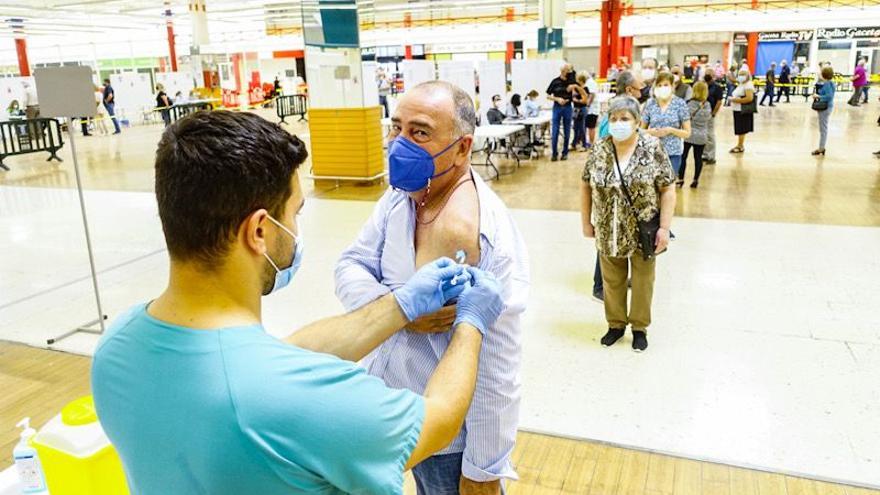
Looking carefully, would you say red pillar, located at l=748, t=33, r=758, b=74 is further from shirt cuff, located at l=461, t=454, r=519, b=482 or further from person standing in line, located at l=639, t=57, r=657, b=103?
shirt cuff, located at l=461, t=454, r=519, b=482

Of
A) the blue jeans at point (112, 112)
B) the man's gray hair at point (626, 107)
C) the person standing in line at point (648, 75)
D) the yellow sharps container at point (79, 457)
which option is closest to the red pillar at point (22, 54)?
the blue jeans at point (112, 112)

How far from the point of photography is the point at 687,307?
4.41 metres

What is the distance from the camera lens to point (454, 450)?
1531mm

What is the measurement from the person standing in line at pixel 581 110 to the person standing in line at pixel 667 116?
15.1 ft

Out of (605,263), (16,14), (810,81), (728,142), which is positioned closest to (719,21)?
(810,81)

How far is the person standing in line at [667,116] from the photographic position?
6.48m

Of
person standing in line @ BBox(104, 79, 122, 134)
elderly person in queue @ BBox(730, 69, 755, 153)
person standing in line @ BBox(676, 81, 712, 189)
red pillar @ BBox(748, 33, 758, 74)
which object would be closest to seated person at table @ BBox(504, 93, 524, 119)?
elderly person in queue @ BBox(730, 69, 755, 153)

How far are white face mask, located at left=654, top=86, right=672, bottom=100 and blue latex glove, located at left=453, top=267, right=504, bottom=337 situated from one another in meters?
5.86

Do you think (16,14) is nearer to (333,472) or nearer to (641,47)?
(333,472)

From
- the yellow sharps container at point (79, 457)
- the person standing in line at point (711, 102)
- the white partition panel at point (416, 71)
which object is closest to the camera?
the yellow sharps container at point (79, 457)

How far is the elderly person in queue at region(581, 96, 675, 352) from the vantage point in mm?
3645

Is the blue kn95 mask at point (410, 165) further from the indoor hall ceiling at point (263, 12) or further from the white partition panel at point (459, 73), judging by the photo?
the indoor hall ceiling at point (263, 12)

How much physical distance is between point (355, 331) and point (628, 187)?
2699 mm

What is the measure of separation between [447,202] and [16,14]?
74.8ft
